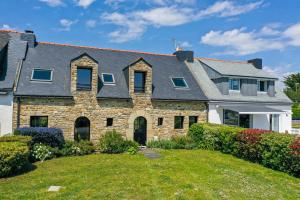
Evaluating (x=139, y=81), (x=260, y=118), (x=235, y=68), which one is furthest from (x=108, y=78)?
(x=260, y=118)

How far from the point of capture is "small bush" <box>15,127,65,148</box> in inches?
679

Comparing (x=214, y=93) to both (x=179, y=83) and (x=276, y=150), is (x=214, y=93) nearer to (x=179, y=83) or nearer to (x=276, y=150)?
(x=179, y=83)

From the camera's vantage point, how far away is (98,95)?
21.0 metres

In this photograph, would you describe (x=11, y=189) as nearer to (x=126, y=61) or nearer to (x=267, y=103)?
(x=126, y=61)

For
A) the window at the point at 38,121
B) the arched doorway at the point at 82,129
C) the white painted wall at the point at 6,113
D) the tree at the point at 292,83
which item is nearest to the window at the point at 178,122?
the arched doorway at the point at 82,129

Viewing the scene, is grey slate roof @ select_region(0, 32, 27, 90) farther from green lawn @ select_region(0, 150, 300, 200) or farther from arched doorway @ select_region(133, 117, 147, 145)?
arched doorway @ select_region(133, 117, 147, 145)

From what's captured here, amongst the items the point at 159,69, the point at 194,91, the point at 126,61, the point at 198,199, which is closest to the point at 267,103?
the point at 194,91

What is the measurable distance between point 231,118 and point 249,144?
918cm

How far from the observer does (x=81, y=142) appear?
64.0 ft

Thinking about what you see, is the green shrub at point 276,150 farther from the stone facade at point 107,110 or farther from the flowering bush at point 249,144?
the stone facade at point 107,110

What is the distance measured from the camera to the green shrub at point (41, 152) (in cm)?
1645

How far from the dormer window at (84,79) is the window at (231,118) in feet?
44.2

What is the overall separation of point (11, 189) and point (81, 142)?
28.0 feet

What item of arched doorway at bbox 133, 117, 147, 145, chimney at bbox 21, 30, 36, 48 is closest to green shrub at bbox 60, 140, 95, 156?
arched doorway at bbox 133, 117, 147, 145
